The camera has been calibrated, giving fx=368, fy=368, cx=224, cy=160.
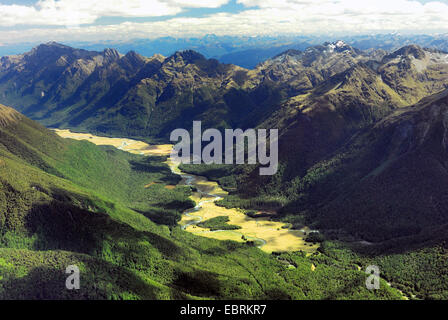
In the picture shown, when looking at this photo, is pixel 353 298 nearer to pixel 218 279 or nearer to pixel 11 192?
pixel 218 279

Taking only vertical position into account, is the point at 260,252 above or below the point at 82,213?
below

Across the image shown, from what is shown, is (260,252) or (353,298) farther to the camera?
(260,252)

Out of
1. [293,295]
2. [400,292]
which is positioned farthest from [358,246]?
[293,295]

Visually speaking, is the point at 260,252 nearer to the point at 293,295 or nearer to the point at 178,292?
the point at 293,295

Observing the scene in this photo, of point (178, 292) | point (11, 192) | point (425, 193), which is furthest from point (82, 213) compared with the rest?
point (425, 193)

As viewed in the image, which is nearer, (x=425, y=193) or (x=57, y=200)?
(x=57, y=200)

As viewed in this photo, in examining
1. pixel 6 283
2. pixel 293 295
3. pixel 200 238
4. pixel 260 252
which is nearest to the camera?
pixel 6 283
